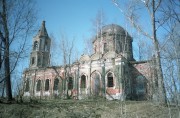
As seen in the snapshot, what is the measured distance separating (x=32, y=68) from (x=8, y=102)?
21148 mm

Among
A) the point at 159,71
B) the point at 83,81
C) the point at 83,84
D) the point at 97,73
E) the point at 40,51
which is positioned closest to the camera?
the point at 159,71

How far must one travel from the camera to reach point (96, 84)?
26.7 m

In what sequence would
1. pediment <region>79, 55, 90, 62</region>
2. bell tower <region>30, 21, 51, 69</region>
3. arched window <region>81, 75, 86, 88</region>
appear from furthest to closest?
bell tower <region>30, 21, 51, 69</region> → pediment <region>79, 55, 90, 62</region> → arched window <region>81, 75, 86, 88</region>

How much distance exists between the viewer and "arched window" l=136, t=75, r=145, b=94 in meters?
25.7

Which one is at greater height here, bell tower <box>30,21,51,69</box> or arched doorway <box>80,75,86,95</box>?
bell tower <box>30,21,51,69</box>

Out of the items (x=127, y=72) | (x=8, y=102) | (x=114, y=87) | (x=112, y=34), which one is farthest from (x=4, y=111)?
(x=112, y=34)

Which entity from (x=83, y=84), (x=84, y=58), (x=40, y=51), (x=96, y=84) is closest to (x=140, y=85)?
(x=96, y=84)

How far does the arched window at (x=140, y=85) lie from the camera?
25.7 metres

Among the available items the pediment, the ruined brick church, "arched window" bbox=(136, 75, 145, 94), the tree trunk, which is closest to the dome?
the ruined brick church

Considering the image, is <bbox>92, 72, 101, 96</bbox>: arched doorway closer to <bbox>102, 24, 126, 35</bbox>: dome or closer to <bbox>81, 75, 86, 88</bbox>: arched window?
<bbox>81, 75, 86, 88</bbox>: arched window

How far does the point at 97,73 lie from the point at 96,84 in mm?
1537

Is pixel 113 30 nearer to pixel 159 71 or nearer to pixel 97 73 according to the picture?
pixel 97 73

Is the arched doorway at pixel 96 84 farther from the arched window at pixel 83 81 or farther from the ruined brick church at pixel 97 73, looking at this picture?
the arched window at pixel 83 81

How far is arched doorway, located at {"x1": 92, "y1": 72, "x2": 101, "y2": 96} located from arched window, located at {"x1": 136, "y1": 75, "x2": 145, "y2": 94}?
5.19 meters
